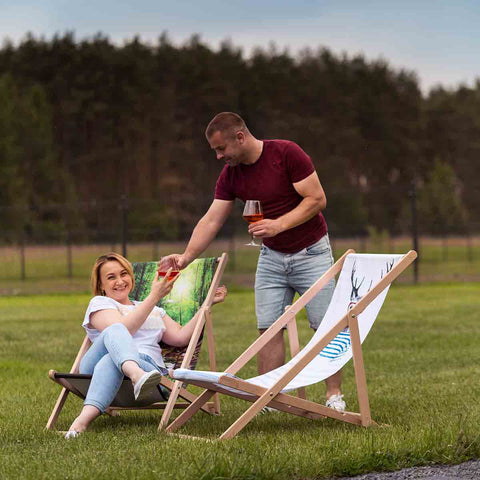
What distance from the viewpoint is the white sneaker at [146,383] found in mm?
5336

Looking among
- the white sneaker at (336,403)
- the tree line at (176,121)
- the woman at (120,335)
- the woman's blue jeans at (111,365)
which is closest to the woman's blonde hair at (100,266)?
the woman at (120,335)

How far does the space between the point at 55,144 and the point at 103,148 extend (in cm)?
259

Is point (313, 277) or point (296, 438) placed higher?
point (313, 277)

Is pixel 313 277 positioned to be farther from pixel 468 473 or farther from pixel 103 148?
pixel 103 148

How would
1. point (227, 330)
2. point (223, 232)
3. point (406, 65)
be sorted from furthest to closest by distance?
point (406, 65)
point (223, 232)
point (227, 330)

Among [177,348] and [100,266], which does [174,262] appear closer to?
[100,266]

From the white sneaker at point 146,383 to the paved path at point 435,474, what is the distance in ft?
4.25

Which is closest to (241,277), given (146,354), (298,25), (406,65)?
(298,25)

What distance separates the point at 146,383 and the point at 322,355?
47.4 inches

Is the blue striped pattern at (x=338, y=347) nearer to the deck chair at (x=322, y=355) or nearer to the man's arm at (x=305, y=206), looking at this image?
the deck chair at (x=322, y=355)

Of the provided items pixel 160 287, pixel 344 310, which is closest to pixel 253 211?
pixel 160 287

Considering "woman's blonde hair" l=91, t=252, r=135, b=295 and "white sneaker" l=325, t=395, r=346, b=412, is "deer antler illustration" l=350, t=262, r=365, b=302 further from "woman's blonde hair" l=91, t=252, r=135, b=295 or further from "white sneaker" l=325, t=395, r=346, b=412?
"woman's blonde hair" l=91, t=252, r=135, b=295

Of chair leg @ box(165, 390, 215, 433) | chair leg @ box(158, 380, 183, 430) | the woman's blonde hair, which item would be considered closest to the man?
the woman's blonde hair

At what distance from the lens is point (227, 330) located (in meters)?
12.4
